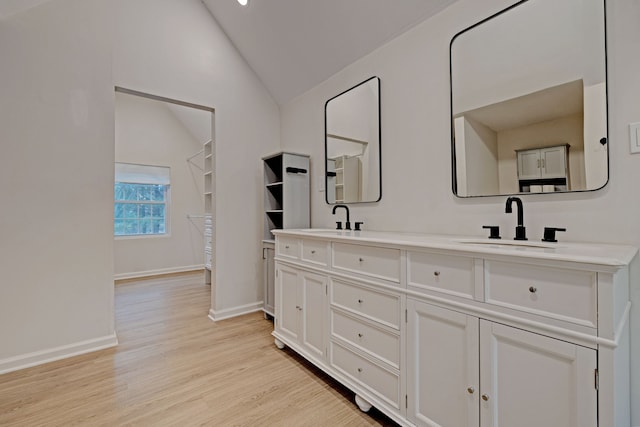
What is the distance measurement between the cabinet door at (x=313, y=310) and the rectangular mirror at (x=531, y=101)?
1055mm

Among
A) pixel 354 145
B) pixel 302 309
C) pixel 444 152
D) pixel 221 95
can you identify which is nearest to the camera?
pixel 444 152

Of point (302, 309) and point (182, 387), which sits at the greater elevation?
point (302, 309)

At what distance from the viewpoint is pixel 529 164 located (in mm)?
1495

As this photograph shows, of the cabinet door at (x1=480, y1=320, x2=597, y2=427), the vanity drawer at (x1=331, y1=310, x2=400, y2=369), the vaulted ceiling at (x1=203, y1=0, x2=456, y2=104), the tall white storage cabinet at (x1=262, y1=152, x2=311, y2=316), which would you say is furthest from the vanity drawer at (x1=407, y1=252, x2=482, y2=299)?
the tall white storage cabinet at (x1=262, y1=152, x2=311, y2=316)

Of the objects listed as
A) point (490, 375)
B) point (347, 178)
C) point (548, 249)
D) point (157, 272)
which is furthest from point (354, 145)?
point (157, 272)

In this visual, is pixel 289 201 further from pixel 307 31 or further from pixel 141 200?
pixel 141 200

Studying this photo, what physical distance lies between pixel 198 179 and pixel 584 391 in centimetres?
604

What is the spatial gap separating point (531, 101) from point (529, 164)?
32 cm

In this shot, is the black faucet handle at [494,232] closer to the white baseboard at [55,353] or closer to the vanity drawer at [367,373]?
the vanity drawer at [367,373]

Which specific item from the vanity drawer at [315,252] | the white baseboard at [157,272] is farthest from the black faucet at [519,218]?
the white baseboard at [157,272]

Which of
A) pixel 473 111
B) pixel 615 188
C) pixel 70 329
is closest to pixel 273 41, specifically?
pixel 473 111

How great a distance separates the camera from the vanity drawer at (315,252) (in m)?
1.91

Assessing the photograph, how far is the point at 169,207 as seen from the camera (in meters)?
5.56

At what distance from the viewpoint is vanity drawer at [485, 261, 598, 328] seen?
89 cm
